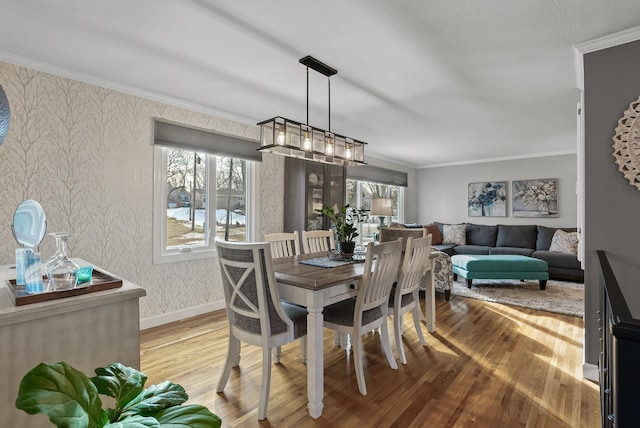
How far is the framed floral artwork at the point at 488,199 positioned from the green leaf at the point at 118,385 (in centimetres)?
742

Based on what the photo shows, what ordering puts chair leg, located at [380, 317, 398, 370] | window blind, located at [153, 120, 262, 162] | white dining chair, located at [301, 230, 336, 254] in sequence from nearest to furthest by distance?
1. chair leg, located at [380, 317, 398, 370]
2. window blind, located at [153, 120, 262, 162]
3. white dining chair, located at [301, 230, 336, 254]

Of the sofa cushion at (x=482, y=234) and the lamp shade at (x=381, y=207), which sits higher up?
the lamp shade at (x=381, y=207)

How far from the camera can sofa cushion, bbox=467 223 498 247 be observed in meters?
6.57

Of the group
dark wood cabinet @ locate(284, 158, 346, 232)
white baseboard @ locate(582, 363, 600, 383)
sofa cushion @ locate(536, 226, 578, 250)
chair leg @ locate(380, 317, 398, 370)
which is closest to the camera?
white baseboard @ locate(582, 363, 600, 383)

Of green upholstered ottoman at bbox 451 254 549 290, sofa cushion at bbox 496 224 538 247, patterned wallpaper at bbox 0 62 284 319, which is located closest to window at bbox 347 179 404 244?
green upholstered ottoman at bbox 451 254 549 290

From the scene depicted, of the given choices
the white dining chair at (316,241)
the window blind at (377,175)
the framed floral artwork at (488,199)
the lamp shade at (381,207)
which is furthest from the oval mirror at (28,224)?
the framed floral artwork at (488,199)

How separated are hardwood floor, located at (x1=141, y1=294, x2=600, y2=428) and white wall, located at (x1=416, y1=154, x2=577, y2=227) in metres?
3.63

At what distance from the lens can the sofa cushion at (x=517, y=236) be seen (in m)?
6.14

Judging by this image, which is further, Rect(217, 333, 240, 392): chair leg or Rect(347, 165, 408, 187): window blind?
Rect(347, 165, 408, 187): window blind

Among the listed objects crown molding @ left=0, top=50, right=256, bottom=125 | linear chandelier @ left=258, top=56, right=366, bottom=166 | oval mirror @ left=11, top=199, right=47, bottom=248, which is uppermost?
crown molding @ left=0, top=50, right=256, bottom=125

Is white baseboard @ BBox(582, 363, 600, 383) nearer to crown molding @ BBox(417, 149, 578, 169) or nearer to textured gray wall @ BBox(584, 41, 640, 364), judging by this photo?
textured gray wall @ BBox(584, 41, 640, 364)

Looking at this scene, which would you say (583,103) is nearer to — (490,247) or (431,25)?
(431,25)

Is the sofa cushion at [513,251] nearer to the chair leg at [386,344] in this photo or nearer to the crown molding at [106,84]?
the chair leg at [386,344]

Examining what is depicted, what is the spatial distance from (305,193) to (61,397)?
4024 mm
